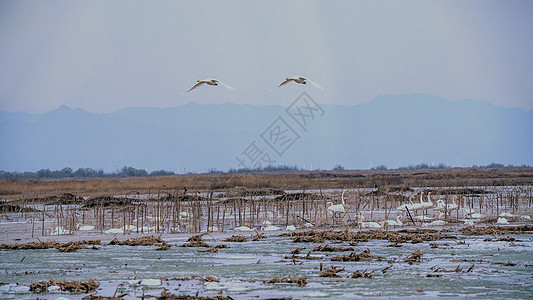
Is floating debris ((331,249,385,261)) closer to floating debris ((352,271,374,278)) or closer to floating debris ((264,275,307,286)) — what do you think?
floating debris ((352,271,374,278))

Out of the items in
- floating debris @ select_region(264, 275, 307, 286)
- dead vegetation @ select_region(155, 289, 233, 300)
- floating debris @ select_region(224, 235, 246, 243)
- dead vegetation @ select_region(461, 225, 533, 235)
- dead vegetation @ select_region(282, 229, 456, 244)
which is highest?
dead vegetation @ select_region(461, 225, 533, 235)

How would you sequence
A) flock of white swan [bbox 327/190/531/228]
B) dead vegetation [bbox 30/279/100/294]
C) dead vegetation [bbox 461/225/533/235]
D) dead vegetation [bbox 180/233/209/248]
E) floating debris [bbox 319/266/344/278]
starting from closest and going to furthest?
dead vegetation [bbox 30/279/100/294], floating debris [bbox 319/266/344/278], dead vegetation [bbox 180/233/209/248], dead vegetation [bbox 461/225/533/235], flock of white swan [bbox 327/190/531/228]

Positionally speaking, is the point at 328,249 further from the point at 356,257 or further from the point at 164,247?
the point at 164,247

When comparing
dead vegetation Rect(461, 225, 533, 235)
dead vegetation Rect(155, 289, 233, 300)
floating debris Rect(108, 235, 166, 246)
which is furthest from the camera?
dead vegetation Rect(461, 225, 533, 235)

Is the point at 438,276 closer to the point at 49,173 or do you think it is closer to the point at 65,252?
the point at 65,252

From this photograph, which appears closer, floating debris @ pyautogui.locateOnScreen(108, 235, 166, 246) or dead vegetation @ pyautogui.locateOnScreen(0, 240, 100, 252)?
dead vegetation @ pyautogui.locateOnScreen(0, 240, 100, 252)

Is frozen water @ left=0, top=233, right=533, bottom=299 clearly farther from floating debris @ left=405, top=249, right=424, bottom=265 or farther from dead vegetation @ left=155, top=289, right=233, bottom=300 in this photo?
dead vegetation @ left=155, top=289, right=233, bottom=300

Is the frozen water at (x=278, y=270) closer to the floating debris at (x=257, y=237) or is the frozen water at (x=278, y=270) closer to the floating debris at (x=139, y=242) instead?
the floating debris at (x=139, y=242)

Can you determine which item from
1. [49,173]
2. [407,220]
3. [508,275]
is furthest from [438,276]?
[49,173]

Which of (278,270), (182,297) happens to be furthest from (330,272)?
(182,297)

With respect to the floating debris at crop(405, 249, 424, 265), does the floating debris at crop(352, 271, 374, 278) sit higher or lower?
lower

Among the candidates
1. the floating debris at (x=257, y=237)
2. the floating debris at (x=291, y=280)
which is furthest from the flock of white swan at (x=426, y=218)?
the floating debris at (x=291, y=280)

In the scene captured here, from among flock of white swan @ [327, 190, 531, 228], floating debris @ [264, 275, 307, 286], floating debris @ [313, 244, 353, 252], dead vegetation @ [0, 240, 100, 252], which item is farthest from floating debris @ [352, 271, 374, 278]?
flock of white swan @ [327, 190, 531, 228]

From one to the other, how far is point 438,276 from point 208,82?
11145 millimetres
